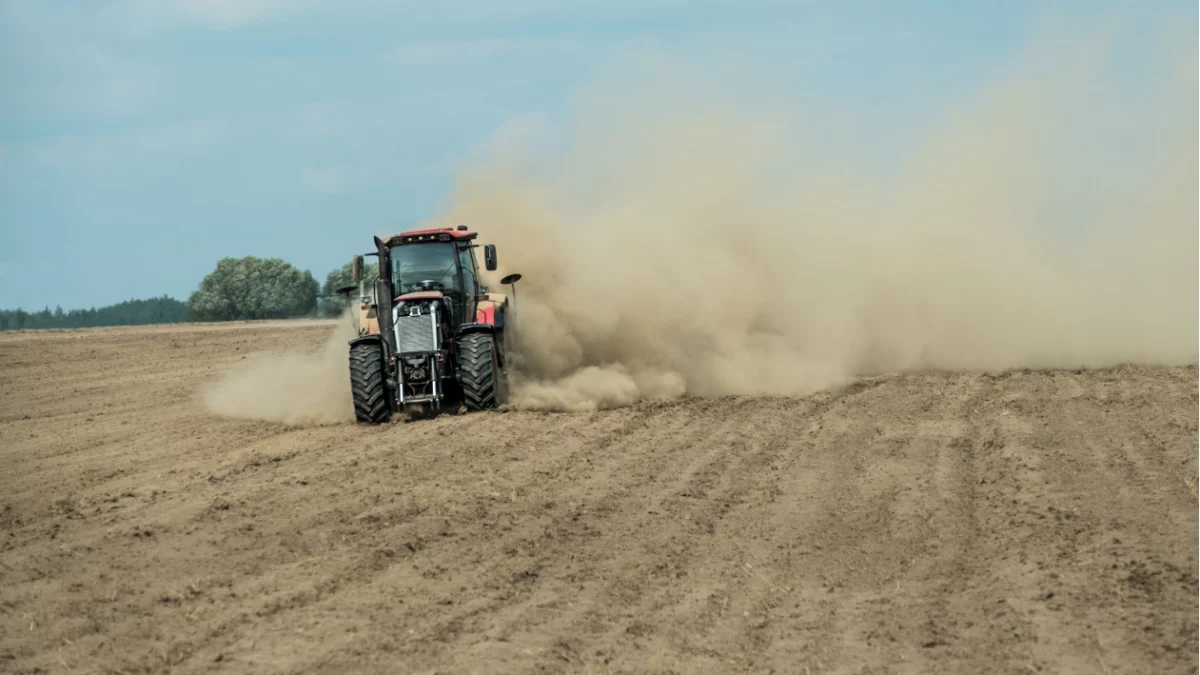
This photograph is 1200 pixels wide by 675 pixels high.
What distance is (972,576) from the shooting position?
782 centimetres

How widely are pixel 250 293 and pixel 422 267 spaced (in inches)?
2526

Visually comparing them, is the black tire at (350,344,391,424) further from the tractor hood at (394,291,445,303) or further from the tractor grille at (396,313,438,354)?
the tractor hood at (394,291,445,303)

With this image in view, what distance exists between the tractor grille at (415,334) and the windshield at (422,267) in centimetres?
113

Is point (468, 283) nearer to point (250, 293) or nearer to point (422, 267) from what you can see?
point (422, 267)

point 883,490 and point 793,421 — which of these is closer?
point 883,490

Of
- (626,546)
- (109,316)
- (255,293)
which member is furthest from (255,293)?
(626,546)

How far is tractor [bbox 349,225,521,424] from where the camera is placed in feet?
52.0

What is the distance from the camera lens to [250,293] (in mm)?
77812

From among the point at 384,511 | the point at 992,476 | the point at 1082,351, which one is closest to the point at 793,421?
the point at 992,476

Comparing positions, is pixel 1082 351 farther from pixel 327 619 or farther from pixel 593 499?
pixel 327 619

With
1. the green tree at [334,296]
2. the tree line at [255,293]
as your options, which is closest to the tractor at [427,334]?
the green tree at [334,296]

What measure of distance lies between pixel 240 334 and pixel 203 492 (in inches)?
1386

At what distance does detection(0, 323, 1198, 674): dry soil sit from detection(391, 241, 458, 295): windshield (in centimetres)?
265

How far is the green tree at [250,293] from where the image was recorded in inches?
3054
